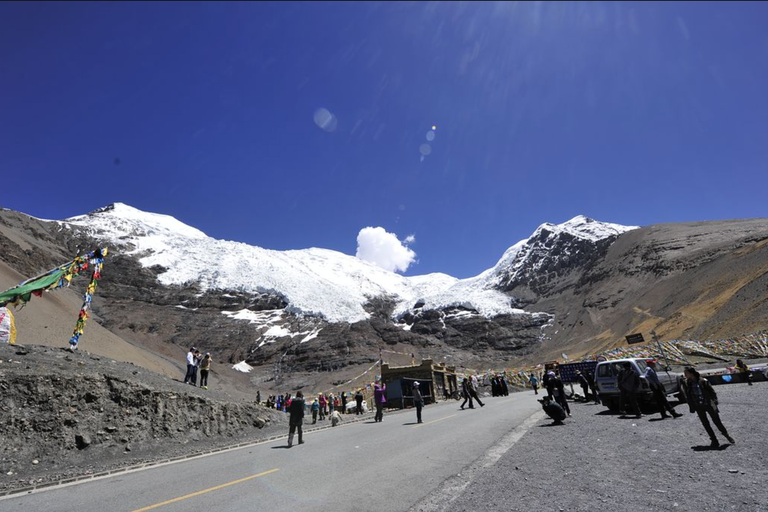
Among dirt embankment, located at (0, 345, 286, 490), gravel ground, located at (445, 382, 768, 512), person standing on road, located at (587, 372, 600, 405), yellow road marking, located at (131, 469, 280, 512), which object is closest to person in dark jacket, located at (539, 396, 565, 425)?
gravel ground, located at (445, 382, 768, 512)

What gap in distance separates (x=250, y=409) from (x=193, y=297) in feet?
436

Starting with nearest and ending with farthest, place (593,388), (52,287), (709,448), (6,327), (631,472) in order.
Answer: (631,472) → (709,448) → (6,327) → (52,287) → (593,388)

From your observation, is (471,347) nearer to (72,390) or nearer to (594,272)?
(594,272)

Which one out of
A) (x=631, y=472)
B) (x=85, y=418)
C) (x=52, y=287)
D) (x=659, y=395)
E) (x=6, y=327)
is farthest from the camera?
(x=52, y=287)

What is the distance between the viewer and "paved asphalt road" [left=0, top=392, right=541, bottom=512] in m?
5.98

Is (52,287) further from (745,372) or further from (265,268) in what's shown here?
(265,268)

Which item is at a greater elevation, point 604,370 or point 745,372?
point 604,370

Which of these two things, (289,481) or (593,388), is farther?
(593,388)

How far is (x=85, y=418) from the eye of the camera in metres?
11.9

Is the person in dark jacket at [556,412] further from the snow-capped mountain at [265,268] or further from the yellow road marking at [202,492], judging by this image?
the snow-capped mountain at [265,268]

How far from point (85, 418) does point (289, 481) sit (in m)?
8.84

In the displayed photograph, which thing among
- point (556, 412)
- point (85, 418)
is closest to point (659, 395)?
point (556, 412)

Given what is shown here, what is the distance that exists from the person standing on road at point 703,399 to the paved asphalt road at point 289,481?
14.6 feet

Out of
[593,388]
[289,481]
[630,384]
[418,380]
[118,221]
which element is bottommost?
[289,481]
